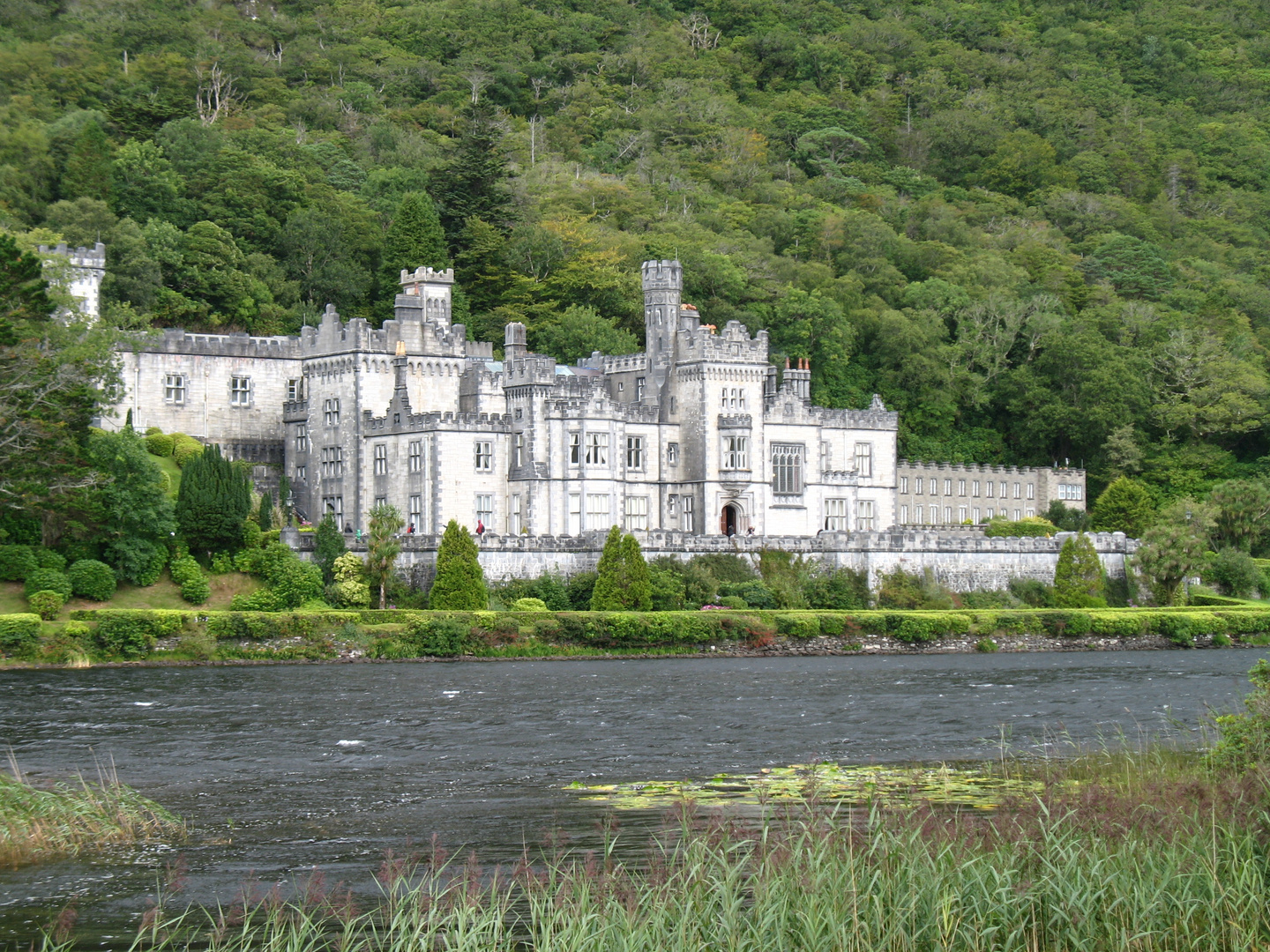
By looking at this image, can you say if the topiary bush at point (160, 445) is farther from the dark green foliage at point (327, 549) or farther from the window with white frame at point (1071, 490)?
the window with white frame at point (1071, 490)

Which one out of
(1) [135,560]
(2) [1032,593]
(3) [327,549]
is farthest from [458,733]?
(2) [1032,593]

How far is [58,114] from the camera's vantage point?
104438mm

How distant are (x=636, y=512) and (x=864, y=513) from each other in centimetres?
1419

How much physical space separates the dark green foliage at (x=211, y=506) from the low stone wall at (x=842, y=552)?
8.81 feet

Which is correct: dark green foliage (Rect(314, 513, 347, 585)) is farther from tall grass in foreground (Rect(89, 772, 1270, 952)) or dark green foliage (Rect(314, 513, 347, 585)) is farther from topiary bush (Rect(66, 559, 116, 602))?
tall grass in foreground (Rect(89, 772, 1270, 952))

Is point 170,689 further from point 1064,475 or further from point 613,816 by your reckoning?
point 1064,475

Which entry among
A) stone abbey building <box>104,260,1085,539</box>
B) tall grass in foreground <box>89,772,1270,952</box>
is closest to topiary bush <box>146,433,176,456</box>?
stone abbey building <box>104,260,1085,539</box>

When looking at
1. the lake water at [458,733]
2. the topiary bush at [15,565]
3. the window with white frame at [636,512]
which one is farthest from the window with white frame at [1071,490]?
the topiary bush at [15,565]

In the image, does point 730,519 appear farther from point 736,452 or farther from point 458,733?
point 458,733

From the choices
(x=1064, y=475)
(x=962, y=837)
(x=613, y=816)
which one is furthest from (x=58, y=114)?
(x=962, y=837)

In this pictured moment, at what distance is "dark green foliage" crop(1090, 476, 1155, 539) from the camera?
8819 cm

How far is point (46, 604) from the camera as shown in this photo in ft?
181

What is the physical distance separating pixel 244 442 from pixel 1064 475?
4840 cm

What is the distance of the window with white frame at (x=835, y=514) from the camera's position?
81.0 meters
